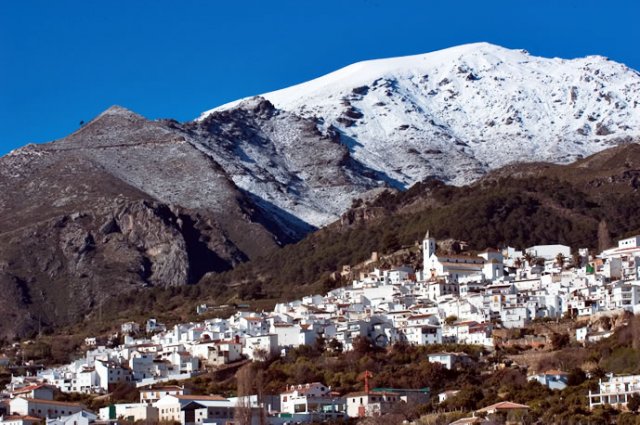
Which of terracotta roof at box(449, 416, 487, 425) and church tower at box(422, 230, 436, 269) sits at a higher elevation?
church tower at box(422, 230, 436, 269)

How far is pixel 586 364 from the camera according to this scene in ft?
260

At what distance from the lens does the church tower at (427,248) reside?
113m

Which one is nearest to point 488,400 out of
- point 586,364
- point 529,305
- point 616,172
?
point 586,364

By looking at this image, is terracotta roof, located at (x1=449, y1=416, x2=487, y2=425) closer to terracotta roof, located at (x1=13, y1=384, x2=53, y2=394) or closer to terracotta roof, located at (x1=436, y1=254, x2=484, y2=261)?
terracotta roof, located at (x1=13, y1=384, x2=53, y2=394)

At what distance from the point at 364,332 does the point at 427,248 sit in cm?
2106

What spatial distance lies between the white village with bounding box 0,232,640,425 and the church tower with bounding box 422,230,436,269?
13 cm

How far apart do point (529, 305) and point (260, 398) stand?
Answer: 2255 cm

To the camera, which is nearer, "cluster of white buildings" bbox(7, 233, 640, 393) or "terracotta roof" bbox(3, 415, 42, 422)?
"terracotta roof" bbox(3, 415, 42, 422)

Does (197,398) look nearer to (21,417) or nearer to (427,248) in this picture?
(21,417)

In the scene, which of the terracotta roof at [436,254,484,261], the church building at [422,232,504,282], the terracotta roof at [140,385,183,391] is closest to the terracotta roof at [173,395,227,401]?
the terracotta roof at [140,385,183,391]

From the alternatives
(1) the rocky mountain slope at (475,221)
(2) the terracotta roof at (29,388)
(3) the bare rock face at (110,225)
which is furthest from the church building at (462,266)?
→ (3) the bare rock face at (110,225)

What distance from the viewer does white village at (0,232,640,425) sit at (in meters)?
78.2

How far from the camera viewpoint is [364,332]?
307ft

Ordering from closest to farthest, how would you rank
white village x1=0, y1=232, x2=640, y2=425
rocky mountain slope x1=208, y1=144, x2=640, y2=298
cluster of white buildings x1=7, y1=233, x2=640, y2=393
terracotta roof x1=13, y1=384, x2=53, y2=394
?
1. white village x1=0, y1=232, x2=640, y2=425
2. terracotta roof x1=13, y1=384, x2=53, y2=394
3. cluster of white buildings x1=7, y1=233, x2=640, y2=393
4. rocky mountain slope x1=208, y1=144, x2=640, y2=298
